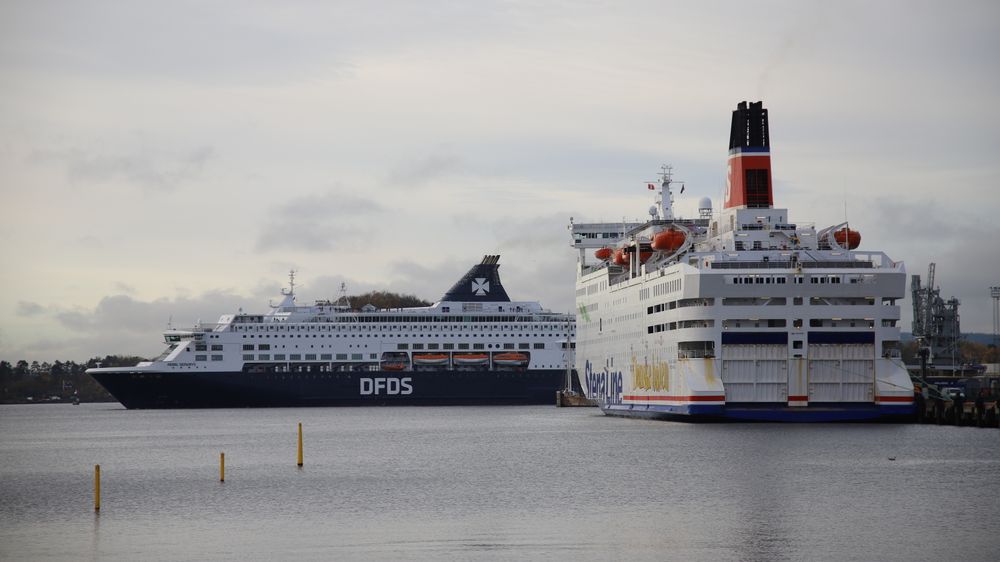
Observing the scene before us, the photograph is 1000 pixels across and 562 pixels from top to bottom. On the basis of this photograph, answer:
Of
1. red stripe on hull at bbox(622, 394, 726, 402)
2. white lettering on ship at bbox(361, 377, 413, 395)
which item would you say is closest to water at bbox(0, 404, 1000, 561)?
red stripe on hull at bbox(622, 394, 726, 402)

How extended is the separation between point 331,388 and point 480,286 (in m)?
14.2

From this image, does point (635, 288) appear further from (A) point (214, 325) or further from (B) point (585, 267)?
(A) point (214, 325)

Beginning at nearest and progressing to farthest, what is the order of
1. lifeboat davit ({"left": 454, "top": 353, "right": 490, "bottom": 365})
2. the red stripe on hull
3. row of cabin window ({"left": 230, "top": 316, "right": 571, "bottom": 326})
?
the red stripe on hull
row of cabin window ({"left": 230, "top": 316, "right": 571, "bottom": 326})
lifeboat davit ({"left": 454, "top": 353, "right": 490, "bottom": 365})

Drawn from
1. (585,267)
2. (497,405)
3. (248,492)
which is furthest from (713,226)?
(497,405)

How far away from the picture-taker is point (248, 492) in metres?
33.8

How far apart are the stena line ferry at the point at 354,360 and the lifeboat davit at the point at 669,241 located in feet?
137

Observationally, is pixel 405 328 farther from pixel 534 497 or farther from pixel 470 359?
pixel 534 497

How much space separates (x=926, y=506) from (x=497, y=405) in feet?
250

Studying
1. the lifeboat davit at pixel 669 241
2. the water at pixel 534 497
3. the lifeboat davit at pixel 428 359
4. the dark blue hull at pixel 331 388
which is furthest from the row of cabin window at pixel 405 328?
the water at pixel 534 497

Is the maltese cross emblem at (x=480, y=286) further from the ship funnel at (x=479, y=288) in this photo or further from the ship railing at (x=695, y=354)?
the ship railing at (x=695, y=354)

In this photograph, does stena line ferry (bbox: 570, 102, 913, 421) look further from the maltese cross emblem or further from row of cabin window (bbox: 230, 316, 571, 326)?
the maltese cross emblem

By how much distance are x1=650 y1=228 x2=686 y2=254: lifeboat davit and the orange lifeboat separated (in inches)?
238

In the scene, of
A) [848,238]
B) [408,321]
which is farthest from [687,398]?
[408,321]

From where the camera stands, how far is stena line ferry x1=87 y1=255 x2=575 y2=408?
326 ft
